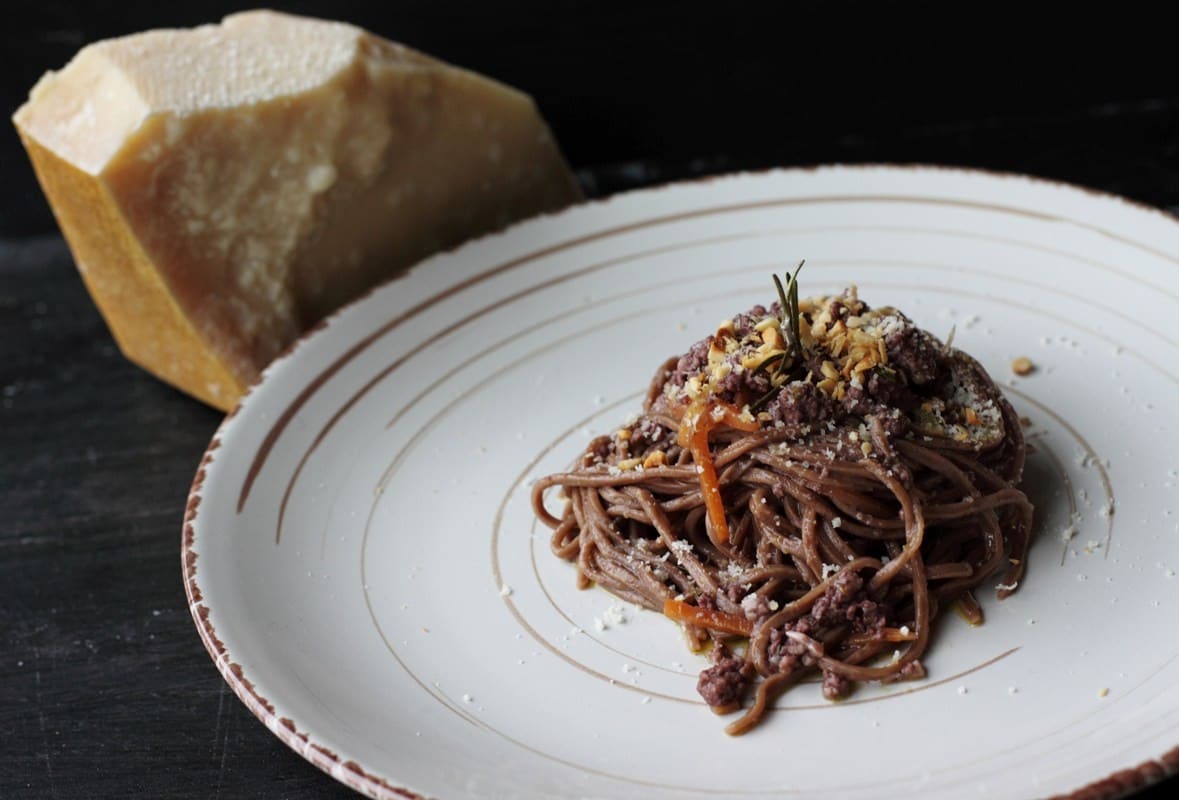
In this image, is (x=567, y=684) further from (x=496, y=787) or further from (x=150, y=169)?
(x=150, y=169)

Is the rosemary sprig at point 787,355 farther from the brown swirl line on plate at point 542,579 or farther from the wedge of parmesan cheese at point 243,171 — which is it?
the wedge of parmesan cheese at point 243,171

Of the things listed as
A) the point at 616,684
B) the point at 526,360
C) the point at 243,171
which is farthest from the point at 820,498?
the point at 243,171

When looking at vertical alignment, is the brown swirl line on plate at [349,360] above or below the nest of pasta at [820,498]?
below

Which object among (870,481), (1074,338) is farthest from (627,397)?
(1074,338)

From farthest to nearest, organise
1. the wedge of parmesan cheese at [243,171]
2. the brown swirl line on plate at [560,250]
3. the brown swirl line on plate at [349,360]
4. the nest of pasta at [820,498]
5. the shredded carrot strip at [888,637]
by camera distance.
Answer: the wedge of parmesan cheese at [243,171]
the brown swirl line on plate at [560,250]
the brown swirl line on plate at [349,360]
the nest of pasta at [820,498]
the shredded carrot strip at [888,637]

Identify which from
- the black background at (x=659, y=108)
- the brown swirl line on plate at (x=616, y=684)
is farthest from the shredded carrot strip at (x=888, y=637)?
the black background at (x=659, y=108)

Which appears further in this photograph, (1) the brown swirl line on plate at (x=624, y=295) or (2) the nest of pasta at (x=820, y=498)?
(1) the brown swirl line on plate at (x=624, y=295)

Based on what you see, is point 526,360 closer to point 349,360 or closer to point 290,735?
point 349,360
